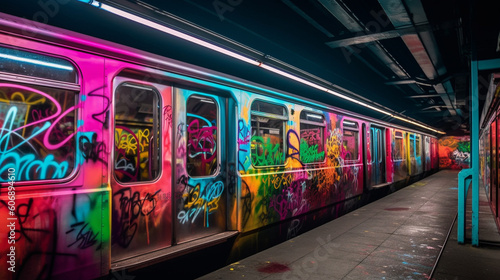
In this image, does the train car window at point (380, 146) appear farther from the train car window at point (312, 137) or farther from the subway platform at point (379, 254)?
the train car window at point (312, 137)

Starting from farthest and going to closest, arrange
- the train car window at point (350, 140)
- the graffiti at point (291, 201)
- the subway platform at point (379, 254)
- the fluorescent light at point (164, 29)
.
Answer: the train car window at point (350, 140) < the graffiti at point (291, 201) < the subway platform at point (379, 254) < the fluorescent light at point (164, 29)

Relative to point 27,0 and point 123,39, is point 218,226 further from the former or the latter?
point 27,0

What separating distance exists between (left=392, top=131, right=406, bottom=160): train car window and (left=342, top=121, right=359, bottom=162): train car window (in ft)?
13.7

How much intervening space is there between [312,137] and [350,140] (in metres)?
Result: 2.27

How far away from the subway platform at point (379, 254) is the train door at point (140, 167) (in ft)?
3.78

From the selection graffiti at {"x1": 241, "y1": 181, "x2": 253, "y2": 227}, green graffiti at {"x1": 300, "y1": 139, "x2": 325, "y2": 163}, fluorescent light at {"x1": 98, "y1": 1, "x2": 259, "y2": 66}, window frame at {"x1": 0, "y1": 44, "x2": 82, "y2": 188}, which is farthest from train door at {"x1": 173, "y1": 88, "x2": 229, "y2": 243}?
green graffiti at {"x1": 300, "y1": 139, "x2": 325, "y2": 163}

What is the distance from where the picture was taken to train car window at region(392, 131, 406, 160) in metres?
12.3

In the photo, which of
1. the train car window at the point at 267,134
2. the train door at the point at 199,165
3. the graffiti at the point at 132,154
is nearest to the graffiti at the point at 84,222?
the graffiti at the point at 132,154

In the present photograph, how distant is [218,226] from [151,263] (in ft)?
4.12

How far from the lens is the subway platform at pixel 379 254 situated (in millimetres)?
4137

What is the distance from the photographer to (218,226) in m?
4.30

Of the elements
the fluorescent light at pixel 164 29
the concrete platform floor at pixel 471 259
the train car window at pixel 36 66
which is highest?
the fluorescent light at pixel 164 29

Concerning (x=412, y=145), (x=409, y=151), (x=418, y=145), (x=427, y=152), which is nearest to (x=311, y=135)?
(x=409, y=151)

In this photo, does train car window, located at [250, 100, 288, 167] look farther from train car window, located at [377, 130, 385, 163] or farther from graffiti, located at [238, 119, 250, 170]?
train car window, located at [377, 130, 385, 163]
